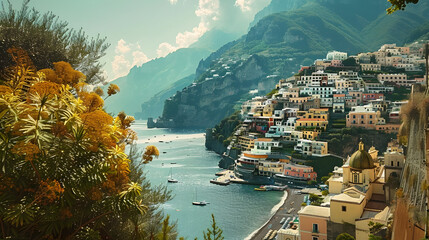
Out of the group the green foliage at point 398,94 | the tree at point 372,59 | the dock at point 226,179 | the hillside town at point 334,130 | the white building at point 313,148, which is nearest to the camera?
the hillside town at point 334,130

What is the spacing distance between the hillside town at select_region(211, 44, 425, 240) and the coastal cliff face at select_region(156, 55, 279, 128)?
220ft

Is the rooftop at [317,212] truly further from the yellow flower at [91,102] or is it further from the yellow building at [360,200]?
the yellow flower at [91,102]

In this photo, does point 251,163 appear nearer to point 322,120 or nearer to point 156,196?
point 322,120

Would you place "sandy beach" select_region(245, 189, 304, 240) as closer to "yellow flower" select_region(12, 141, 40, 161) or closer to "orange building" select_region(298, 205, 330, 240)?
"orange building" select_region(298, 205, 330, 240)

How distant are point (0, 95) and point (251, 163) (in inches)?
1870

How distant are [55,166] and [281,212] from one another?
3171 centimetres

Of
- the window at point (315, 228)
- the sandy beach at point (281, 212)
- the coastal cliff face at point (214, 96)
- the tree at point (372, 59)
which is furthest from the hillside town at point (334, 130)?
the coastal cliff face at point (214, 96)

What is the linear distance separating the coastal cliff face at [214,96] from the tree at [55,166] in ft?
465

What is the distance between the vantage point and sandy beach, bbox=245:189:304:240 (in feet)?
91.3

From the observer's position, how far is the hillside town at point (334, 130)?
1834 centimetres

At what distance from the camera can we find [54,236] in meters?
4.21

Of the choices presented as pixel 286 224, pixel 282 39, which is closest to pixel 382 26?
pixel 282 39

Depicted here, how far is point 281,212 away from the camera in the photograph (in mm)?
33219

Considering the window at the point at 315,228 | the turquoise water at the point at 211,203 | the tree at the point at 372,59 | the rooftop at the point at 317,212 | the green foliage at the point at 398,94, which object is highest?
the tree at the point at 372,59
